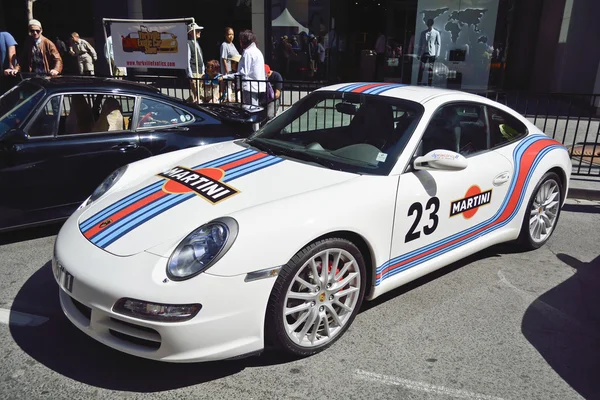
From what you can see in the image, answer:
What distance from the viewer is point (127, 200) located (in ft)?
10.3

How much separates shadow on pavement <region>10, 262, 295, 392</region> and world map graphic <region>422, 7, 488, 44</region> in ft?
46.5

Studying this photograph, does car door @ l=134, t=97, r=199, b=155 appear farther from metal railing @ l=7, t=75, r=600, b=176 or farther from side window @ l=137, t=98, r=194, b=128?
metal railing @ l=7, t=75, r=600, b=176

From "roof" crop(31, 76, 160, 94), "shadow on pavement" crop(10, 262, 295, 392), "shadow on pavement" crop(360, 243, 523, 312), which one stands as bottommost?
"shadow on pavement" crop(10, 262, 295, 392)

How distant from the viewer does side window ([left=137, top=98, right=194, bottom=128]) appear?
502 centimetres

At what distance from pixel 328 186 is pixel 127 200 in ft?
4.28

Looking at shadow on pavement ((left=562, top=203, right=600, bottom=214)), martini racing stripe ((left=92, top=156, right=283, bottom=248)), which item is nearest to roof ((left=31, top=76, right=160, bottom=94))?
martini racing stripe ((left=92, top=156, right=283, bottom=248))

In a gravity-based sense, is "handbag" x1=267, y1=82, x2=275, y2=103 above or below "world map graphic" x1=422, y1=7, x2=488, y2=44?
below

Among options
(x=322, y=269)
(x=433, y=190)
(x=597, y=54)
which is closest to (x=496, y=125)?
(x=433, y=190)

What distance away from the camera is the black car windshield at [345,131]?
3406 millimetres

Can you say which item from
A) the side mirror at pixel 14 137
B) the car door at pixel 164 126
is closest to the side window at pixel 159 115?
the car door at pixel 164 126

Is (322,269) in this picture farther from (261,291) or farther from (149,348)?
(149,348)

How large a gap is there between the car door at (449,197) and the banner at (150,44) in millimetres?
6878

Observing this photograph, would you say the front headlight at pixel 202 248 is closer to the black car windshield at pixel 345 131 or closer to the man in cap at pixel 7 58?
the black car windshield at pixel 345 131

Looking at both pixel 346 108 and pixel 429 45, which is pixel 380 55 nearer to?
pixel 429 45
